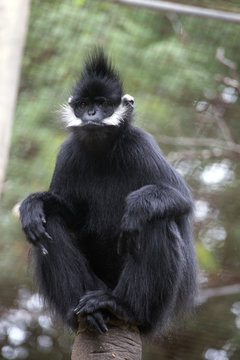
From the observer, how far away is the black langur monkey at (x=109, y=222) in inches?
160

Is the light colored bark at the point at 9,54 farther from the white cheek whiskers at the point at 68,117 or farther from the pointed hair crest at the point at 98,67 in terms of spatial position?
the pointed hair crest at the point at 98,67

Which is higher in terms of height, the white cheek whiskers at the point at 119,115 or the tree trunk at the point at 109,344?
the white cheek whiskers at the point at 119,115

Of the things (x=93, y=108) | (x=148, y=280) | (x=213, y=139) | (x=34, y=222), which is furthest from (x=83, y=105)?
(x=213, y=139)

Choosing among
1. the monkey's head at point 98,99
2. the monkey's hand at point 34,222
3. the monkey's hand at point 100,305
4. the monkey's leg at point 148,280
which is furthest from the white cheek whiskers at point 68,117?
the monkey's hand at point 100,305

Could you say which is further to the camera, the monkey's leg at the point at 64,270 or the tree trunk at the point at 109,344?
the monkey's leg at the point at 64,270

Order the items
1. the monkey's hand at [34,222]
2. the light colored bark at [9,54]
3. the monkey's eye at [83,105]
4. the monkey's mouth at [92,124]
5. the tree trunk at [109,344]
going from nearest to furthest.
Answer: the tree trunk at [109,344], the monkey's hand at [34,222], the monkey's mouth at [92,124], the monkey's eye at [83,105], the light colored bark at [9,54]

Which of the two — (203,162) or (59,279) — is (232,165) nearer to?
(203,162)

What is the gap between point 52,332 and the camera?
7.43 metres

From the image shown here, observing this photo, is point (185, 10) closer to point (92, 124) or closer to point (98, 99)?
point (98, 99)

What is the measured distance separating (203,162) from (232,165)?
274 mm

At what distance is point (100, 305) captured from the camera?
13.0 feet

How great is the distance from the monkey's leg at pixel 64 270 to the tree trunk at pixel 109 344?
0.26 metres

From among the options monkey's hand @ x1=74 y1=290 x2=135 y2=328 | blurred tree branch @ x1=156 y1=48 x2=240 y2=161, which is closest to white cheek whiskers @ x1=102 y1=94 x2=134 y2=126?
monkey's hand @ x1=74 y1=290 x2=135 y2=328

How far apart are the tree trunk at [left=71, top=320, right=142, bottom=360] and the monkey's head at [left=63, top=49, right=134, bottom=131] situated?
1229mm
